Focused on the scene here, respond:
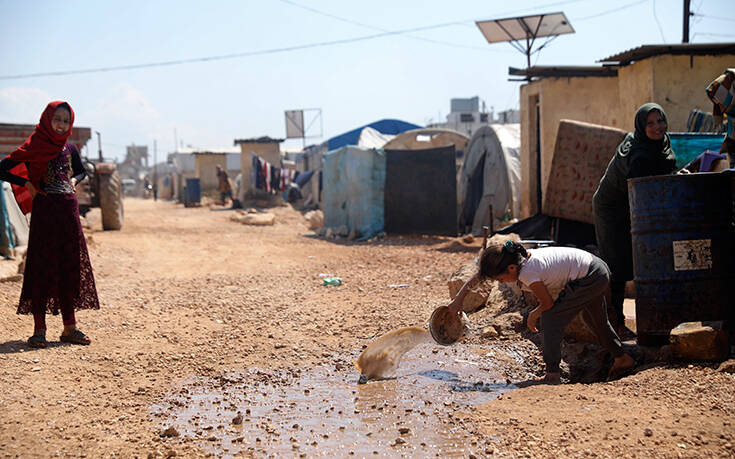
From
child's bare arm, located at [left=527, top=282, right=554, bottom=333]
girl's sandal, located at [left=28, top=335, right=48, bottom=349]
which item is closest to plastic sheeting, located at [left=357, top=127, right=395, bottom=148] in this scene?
girl's sandal, located at [left=28, top=335, right=48, bottom=349]

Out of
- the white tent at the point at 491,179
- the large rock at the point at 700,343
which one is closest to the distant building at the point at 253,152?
the white tent at the point at 491,179

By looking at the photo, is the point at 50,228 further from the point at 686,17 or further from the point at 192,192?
the point at 192,192

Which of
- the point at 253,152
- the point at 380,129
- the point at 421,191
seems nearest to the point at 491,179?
the point at 421,191

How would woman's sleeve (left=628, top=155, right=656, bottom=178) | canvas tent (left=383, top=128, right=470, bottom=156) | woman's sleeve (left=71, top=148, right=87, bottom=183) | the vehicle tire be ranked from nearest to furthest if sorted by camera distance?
1. woman's sleeve (left=628, top=155, right=656, bottom=178)
2. woman's sleeve (left=71, top=148, right=87, bottom=183)
3. the vehicle tire
4. canvas tent (left=383, top=128, right=470, bottom=156)

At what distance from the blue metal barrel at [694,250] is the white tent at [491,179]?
8.12 meters

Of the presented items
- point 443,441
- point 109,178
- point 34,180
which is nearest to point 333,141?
point 109,178

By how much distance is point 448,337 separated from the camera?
4.11 meters

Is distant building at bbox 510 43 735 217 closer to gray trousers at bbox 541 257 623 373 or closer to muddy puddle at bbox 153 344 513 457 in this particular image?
gray trousers at bbox 541 257 623 373

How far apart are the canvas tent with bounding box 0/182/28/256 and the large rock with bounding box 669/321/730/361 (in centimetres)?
725

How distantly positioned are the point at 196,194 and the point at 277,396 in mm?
26029

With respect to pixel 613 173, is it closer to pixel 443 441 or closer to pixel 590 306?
pixel 590 306

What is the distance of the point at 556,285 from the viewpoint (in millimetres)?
3758

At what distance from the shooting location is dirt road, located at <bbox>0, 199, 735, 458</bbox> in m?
2.87

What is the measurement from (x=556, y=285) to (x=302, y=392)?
5.31 ft
